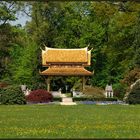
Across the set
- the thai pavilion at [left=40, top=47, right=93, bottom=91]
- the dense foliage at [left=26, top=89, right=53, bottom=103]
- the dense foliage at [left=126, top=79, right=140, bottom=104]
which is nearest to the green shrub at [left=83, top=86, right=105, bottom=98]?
the dense foliage at [left=26, top=89, right=53, bottom=103]

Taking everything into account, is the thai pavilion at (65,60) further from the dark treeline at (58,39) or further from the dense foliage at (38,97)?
the dense foliage at (38,97)

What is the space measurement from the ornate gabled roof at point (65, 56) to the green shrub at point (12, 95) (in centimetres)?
1983

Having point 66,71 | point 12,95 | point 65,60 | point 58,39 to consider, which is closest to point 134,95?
point 12,95

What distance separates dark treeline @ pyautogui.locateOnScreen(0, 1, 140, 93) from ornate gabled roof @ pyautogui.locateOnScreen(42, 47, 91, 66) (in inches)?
90.6

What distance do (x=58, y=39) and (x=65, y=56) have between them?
18.1 ft

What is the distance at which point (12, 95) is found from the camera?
30203mm

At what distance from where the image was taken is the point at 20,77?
175ft

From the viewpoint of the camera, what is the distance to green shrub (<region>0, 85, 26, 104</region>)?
97.7ft

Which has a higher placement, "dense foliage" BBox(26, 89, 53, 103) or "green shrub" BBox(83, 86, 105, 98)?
"dense foliage" BBox(26, 89, 53, 103)

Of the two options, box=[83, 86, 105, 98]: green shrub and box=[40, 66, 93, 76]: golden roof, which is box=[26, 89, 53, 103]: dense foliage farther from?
box=[40, 66, 93, 76]: golden roof

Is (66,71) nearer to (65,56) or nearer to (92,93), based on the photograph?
(65,56)

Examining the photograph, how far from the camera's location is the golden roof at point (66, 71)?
48.2 metres

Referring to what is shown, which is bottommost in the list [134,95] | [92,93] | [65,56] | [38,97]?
[92,93]

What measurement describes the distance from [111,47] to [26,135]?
3856 centimetres
